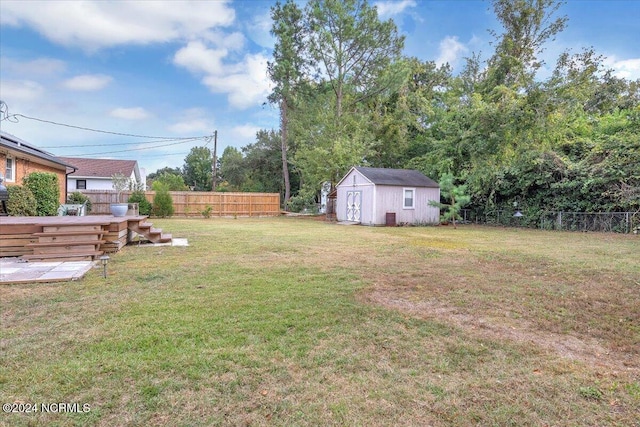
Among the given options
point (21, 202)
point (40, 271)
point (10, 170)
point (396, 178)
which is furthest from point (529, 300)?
point (10, 170)

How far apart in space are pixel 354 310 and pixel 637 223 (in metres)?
13.9

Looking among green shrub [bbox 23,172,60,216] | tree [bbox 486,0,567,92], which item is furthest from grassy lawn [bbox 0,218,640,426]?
tree [bbox 486,0,567,92]

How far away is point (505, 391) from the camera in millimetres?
2299

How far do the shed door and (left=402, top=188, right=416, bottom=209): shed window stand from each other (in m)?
2.15

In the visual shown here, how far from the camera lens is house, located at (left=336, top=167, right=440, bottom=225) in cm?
1694

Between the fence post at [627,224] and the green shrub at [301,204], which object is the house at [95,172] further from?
the fence post at [627,224]

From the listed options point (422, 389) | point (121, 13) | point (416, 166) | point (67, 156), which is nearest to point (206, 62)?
point (121, 13)

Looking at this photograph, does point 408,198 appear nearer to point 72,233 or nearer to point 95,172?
point 72,233

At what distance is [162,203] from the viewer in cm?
2020

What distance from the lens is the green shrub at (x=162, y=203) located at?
20141 mm

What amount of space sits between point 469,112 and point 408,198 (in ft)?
15.9

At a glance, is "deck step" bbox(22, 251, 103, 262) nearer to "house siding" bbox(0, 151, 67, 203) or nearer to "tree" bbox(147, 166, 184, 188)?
"house siding" bbox(0, 151, 67, 203)

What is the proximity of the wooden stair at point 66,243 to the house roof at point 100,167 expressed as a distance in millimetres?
22230

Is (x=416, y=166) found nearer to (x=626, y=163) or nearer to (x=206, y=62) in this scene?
(x=626, y=163)
